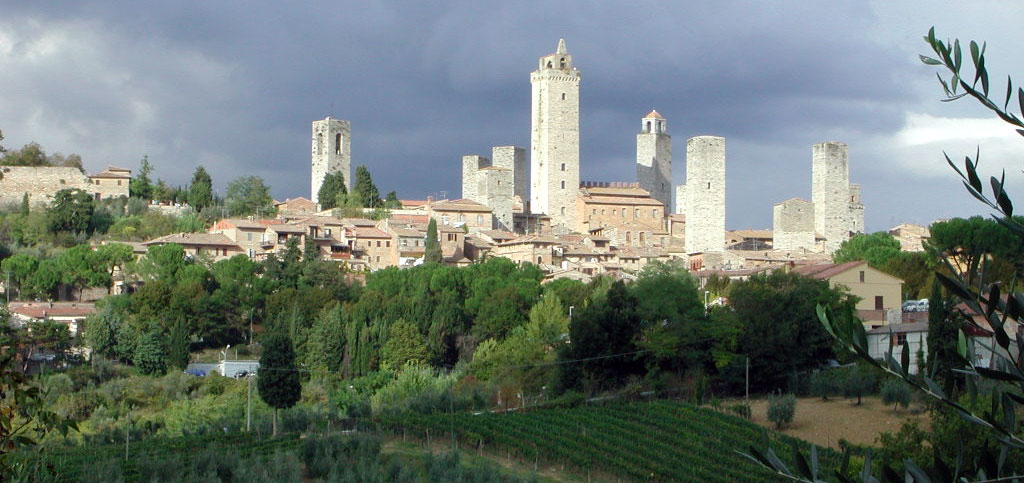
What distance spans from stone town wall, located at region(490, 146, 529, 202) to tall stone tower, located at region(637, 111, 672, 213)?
21.6 feet

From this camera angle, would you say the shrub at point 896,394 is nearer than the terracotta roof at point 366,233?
Yes

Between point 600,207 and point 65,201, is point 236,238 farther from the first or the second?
point 600,207

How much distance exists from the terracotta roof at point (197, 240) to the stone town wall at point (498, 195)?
51.4ft

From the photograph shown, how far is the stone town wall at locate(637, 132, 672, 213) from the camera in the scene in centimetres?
7362

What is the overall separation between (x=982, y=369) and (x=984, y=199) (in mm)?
589

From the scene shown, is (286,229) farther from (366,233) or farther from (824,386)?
(824,386)

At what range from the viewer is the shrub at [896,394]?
85.4 feet

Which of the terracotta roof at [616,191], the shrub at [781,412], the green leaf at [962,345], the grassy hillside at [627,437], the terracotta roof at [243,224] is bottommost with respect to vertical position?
the grassy hillside at [627,437]

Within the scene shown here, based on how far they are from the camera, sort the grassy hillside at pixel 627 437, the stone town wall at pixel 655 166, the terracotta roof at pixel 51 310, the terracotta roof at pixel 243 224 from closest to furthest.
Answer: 1. the grassy hillside at pixel 627 437
2. the terracotta roof at pixel 51 310
3. the terracotta roof at pixel 243 224
4. the stone town wall at pixel 655 166

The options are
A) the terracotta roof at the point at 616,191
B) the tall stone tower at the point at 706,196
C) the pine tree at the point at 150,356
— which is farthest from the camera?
the terracotta roof at the point at 616,191

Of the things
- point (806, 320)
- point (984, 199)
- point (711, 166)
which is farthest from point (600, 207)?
point (984, 199)

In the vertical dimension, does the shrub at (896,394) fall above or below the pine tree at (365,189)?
below

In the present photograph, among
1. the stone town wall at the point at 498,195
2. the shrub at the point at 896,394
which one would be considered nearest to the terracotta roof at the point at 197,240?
the stone town wall at the point at 498,195

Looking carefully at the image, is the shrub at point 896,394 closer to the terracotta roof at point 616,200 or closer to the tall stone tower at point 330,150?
the terracotta roof at point 616,200
